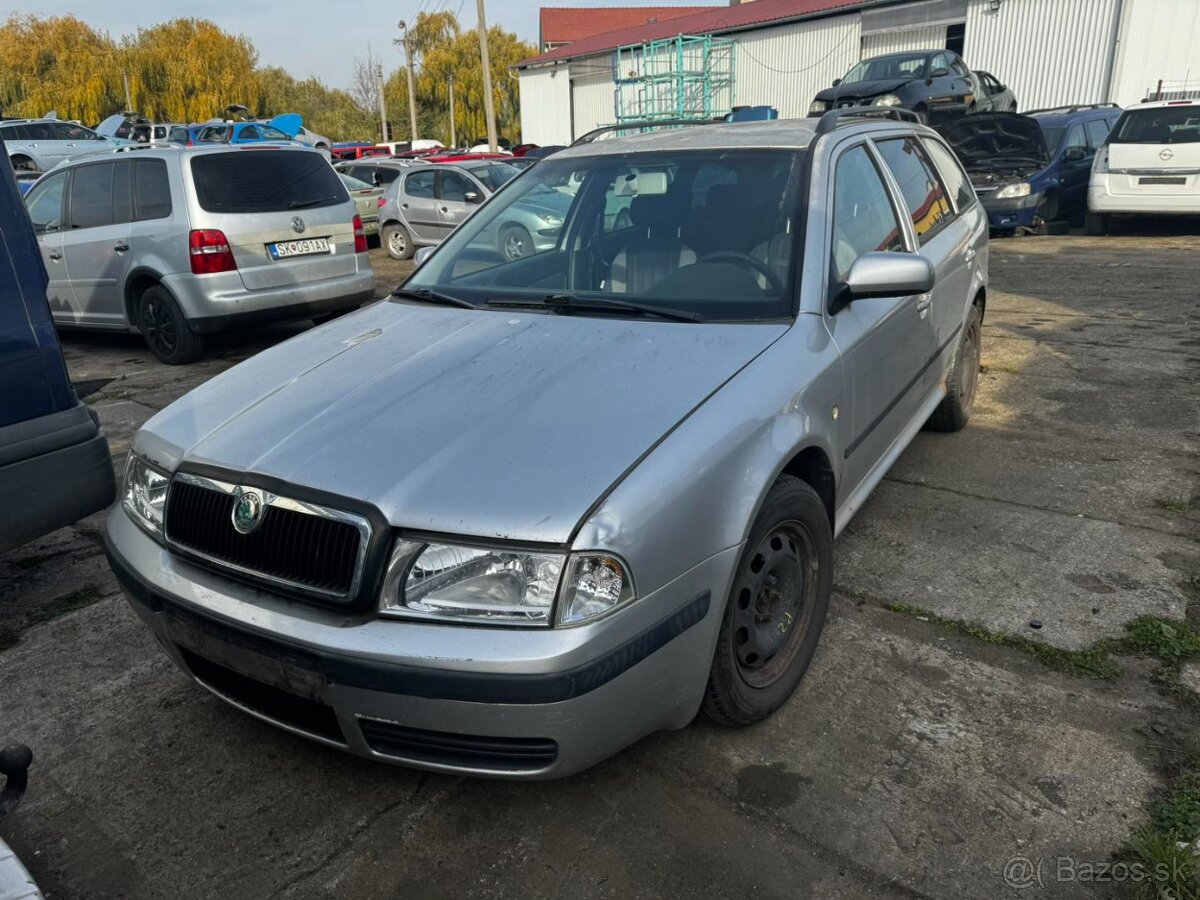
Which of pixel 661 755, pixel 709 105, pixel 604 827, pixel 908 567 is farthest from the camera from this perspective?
pixel 709 105

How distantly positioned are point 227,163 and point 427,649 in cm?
655

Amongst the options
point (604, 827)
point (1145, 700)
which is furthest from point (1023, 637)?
point (604, 827)

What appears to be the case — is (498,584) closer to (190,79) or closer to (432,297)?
(432,297)

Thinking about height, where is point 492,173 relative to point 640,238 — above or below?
above

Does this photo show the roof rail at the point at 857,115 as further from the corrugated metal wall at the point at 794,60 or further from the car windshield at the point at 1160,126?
the corrugated metal wall at the point at 794,60

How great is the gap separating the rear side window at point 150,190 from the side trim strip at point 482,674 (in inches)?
242

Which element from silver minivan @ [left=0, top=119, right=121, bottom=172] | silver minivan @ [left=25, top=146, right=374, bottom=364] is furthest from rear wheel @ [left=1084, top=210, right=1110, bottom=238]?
silver minivan @ [left=0, top=119, right=121, bottom=172]

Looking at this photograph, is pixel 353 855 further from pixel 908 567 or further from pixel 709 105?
pixel 709 105

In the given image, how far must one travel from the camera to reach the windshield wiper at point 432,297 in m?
3.22

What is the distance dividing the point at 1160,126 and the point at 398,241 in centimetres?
1038

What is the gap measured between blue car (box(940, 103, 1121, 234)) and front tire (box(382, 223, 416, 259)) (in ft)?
26.5

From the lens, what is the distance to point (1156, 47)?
19656 millimetres

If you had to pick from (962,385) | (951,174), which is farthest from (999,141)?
(962,385)

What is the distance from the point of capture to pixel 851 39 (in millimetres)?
25047
